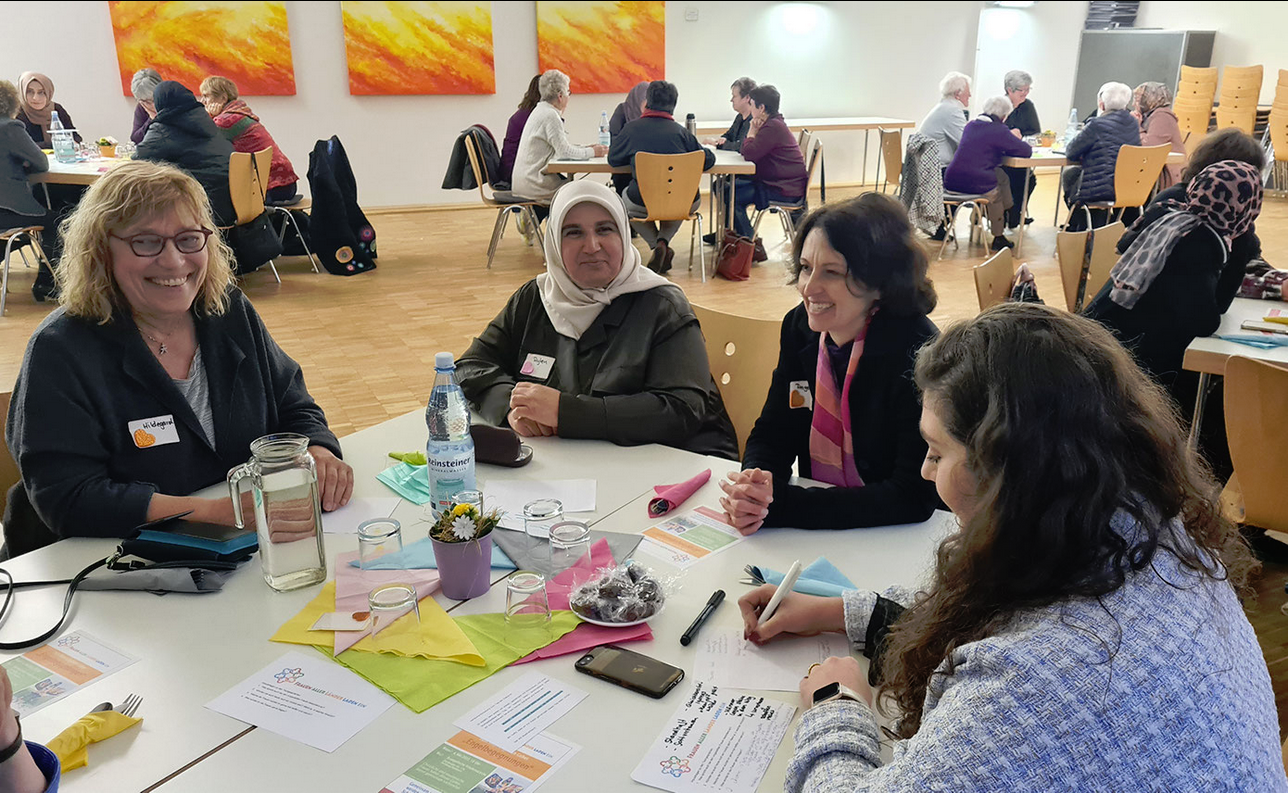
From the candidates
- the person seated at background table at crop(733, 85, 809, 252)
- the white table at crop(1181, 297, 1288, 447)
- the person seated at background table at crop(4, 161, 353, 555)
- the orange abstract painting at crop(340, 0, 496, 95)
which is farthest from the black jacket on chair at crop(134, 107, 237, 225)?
the white table at crop(1181, 297, 1288, 447)

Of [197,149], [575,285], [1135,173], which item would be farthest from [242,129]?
[1135,173]

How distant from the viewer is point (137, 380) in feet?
5.86

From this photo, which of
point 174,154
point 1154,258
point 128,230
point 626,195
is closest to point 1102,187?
point 626,195

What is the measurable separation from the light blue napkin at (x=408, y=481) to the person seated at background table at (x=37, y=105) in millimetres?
6696

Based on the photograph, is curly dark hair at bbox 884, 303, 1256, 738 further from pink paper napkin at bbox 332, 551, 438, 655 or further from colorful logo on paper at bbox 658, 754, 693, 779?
pink paper napkin at bbox 332, 551, 438, 655

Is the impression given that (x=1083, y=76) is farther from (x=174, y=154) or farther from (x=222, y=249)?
(x=222, y=249)

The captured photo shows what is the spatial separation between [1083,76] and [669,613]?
13067 mm

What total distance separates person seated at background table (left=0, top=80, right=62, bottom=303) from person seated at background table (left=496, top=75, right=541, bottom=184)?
3.10 metres

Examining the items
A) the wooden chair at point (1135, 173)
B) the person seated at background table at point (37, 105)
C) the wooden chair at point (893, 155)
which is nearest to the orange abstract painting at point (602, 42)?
the wooden chair at point (893, 155)

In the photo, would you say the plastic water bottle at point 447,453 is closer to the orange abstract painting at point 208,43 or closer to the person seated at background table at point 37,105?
the person seated at background table at point 37,105

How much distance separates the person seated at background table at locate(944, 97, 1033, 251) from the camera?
7.24m

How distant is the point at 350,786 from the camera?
108 centimetres

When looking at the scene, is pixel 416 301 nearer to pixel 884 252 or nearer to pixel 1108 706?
pixel 884 252

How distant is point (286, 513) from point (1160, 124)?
818 centimetres
